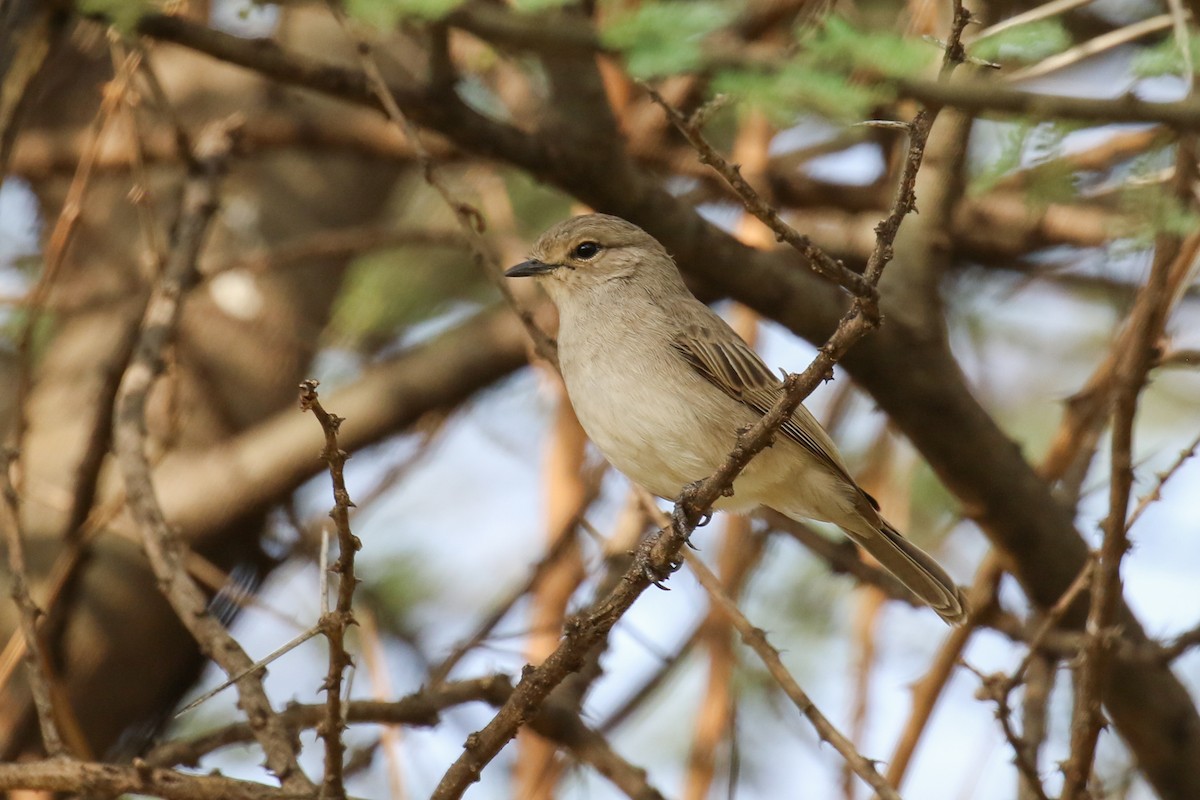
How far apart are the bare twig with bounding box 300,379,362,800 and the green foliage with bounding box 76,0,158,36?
1847 millimetres

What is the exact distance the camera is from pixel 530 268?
4645 mm

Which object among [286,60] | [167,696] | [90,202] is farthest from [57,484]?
[286,60]

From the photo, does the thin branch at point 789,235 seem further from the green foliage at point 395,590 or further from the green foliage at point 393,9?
the green foliage at point 395,590

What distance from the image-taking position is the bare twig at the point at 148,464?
3477 millimetres

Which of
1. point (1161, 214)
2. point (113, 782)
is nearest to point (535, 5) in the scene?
point (1161, 214)

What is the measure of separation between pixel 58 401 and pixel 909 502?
4.05m

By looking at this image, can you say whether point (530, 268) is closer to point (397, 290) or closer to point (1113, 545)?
point (1113, 545)

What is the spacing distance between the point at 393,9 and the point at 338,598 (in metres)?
1.73

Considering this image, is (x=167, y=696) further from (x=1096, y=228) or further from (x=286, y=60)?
(x=1096, y=228)

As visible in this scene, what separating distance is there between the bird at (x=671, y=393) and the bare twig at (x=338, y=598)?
1.46 metres

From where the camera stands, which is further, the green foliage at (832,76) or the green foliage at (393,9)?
the green foliage at (393,9)

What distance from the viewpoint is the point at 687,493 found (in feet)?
11.8

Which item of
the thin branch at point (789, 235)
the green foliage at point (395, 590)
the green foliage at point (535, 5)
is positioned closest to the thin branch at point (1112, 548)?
the thin branch at point (789, 235)

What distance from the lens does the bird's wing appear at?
→ 4332 millimetres
